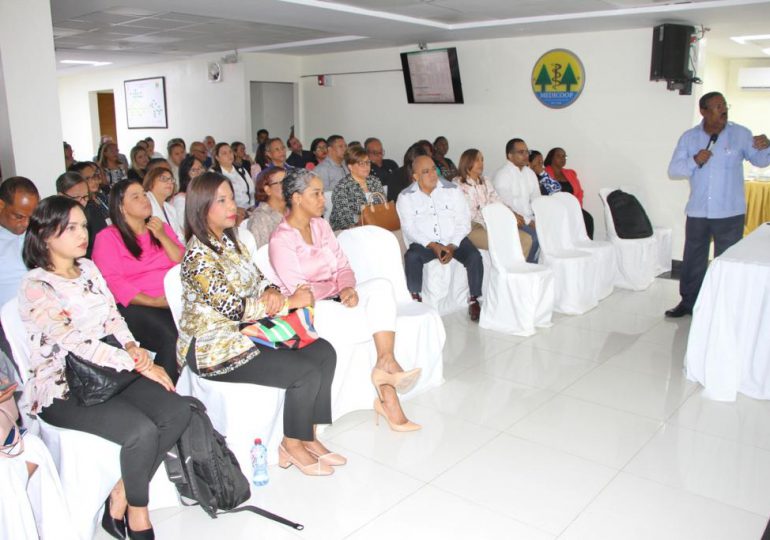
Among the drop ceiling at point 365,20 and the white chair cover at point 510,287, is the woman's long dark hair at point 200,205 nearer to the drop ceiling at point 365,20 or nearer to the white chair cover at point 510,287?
the white chair cover at point 510,287

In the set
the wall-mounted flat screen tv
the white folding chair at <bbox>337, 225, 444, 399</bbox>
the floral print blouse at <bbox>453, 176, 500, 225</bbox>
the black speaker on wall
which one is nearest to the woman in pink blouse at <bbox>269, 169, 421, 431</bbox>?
the white folding chair at <bbox>337, 225, 444, 399</bbox>

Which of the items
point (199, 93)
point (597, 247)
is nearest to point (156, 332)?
point (597, 247)

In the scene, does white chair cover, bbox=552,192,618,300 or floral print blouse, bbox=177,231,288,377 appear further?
white chair cover, bbox=552,192,618,300

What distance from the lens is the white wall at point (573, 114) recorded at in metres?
6.87

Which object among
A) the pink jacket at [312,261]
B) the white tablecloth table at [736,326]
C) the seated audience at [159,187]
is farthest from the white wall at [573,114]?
the seated audience at [159,187]

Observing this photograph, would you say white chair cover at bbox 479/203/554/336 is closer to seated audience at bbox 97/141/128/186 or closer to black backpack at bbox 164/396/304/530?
black backpack at bbox 164/396/304/530

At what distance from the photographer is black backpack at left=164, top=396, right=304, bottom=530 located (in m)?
2.48

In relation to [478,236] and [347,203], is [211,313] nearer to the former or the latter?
[347,203]

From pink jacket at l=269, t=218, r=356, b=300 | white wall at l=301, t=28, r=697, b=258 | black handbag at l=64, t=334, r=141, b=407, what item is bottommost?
black handbag at l=64, t=334, r=141, b=407

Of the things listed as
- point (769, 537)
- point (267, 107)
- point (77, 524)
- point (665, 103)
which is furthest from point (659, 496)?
point (267, 107)

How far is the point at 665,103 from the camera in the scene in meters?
6.77

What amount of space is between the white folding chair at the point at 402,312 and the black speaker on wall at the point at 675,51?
13.5ft

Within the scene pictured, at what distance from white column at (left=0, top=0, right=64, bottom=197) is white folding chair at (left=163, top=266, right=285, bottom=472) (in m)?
1.86

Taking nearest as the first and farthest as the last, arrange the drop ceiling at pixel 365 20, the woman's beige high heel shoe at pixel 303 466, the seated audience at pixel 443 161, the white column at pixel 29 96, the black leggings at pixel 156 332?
the woman's beige high heel shoe at pixel 303 466
the black leggings at pixel 156 332
the white column at pixel 29 96
the drop ceiling at pixel 365 20
the seated audience at pixel 443 161
